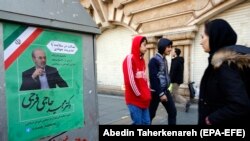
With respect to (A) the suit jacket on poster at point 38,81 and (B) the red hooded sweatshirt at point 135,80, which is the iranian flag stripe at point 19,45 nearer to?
(A) the suit jacket on poster at point 38,81

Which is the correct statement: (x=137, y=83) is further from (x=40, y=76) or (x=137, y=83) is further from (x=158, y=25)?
(x=158, y=25)

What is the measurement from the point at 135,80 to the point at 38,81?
186 cm

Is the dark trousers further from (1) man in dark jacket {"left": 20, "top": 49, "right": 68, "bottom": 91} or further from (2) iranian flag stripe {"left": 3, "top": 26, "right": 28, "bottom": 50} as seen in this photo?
(2) iranian flag stripe {"left": 3, "top": 26, "right": 28, "bottom": 50}

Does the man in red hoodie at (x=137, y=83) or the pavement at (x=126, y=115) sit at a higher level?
the man in red hoodie at (x=137, y=83)

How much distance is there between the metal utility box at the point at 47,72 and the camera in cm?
140

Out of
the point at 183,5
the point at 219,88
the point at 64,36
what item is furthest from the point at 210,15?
the point at 64,36

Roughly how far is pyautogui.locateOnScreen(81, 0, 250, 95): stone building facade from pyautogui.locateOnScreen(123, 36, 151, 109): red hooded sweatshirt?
430cm

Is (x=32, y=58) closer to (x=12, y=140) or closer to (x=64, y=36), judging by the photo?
(x=64, y=36)

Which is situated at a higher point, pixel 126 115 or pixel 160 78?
pixel 160 78

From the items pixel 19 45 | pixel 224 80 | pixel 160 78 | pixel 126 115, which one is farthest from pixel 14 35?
pixel 126 115

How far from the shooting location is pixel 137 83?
332 cm

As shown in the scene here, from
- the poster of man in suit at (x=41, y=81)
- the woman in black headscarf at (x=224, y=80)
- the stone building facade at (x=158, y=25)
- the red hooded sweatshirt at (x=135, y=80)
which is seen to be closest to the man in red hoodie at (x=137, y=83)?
the red hooded sweatshirt at (x=135, y=80)

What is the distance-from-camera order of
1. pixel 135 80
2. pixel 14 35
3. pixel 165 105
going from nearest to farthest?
pixel 14 35, pixel 135 80, pixel 165 105

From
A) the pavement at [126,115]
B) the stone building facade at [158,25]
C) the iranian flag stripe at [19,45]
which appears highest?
the stone building facade at [158,25]
